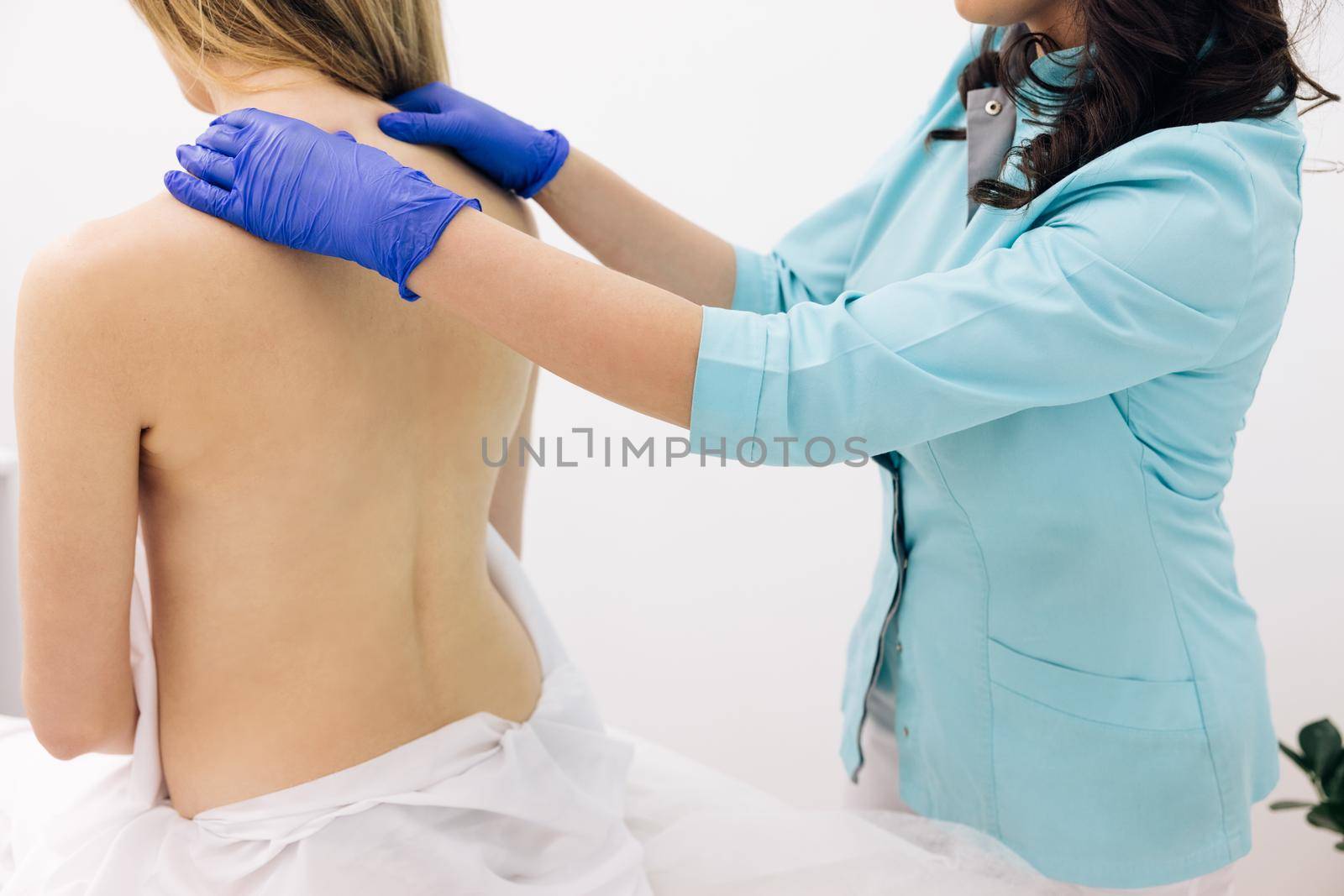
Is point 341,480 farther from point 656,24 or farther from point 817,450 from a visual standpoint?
point 656,24

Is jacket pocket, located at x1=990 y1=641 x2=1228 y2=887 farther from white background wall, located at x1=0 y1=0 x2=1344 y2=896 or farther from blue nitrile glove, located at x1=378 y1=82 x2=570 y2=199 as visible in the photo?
white background wall, located at x1=0 y1=0 x2=1344 y2=896

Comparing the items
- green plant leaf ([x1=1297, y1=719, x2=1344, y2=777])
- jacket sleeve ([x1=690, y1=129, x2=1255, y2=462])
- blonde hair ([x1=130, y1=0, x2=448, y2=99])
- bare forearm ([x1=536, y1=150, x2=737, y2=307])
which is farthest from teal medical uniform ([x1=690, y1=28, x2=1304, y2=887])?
green plant leaf ([x1=1297, y1=719, x2=1344, y2=777])

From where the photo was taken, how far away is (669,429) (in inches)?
86.1

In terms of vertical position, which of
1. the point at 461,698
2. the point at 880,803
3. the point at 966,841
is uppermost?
the point at 461,698

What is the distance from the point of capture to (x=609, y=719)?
232 cm

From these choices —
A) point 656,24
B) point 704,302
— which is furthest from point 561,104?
point 704,302

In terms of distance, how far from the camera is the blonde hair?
2.85 feet

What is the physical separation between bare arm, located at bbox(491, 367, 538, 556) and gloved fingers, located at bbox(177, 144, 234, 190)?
1.62ft

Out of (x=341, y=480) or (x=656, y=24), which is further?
(x=656, y=24)

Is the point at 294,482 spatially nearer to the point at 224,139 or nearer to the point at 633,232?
the point at 224,139

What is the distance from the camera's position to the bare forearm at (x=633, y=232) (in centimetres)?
123

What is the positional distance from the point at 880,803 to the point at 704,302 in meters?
0.69

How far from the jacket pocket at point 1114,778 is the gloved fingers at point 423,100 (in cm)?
83

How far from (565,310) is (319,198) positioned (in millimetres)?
212
